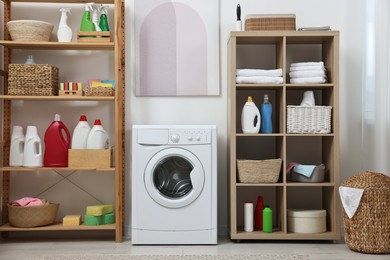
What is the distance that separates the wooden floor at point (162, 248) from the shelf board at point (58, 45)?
1.30 m

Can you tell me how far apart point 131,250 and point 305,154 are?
143 cm

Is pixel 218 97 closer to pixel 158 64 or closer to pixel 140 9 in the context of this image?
pixel 158 64

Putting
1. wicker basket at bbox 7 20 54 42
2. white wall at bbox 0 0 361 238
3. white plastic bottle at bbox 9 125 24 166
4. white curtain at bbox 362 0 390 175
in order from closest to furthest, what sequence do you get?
white curtain at bbox 362 0 390 175, wicker basket at bbox 7 20 54 42, white plastic bottle at bbox 9 125 24 166, white wall at bbox 0 0 361 238

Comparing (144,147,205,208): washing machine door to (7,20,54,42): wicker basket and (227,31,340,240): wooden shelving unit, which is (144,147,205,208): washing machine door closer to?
(227,31,340,240): wooden shelving unit

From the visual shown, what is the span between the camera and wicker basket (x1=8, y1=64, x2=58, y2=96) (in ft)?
12.6

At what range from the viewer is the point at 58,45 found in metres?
3.87

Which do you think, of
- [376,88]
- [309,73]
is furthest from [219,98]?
[376,88]

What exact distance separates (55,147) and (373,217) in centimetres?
208

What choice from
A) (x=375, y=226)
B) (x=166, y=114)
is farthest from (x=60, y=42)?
(x=375, y=226)

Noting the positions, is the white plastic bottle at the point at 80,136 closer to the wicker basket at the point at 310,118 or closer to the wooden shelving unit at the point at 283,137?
the wooden shelving unit at the point at 283,137

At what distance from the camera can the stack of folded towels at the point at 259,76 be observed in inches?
150

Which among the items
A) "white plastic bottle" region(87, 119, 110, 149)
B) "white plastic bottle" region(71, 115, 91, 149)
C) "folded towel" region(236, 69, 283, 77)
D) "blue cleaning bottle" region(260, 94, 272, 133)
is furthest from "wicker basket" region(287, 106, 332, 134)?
"white plastic bottle" region(71, 115, 91, 149)

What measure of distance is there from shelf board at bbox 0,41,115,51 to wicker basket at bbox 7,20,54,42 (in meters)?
0.05

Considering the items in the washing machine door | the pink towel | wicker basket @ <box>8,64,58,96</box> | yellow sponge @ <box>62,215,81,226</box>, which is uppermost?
wicker basket @ <box>8,64,58,96</box>
